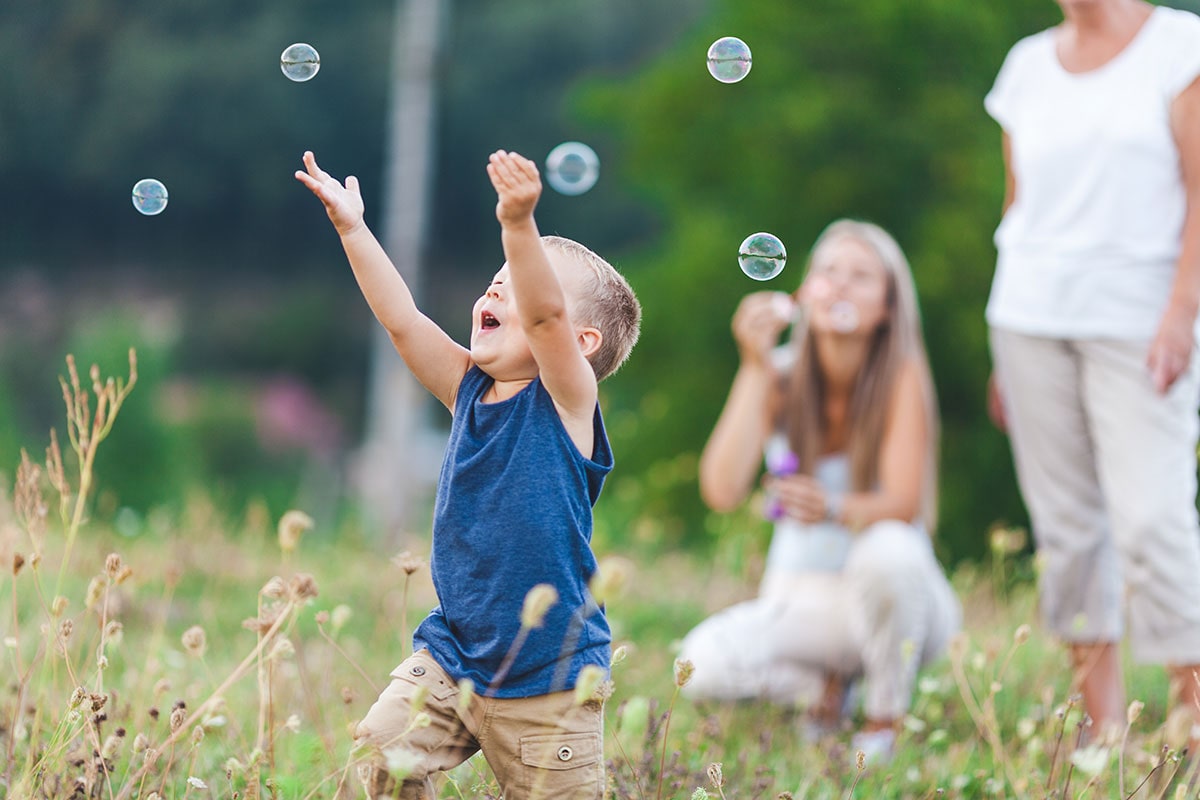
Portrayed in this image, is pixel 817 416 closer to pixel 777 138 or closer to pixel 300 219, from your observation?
pixel 777 138

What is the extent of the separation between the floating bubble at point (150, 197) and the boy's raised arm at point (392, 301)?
0.49 m

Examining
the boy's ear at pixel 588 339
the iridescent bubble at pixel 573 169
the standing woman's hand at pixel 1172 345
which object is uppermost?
the iridescent bubble at pixel 573 169

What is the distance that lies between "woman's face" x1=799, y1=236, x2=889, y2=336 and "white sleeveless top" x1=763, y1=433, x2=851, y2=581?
1.12 feet

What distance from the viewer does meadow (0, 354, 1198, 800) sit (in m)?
1.85

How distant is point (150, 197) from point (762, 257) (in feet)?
3.28

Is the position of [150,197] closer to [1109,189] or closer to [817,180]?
[1109,189]

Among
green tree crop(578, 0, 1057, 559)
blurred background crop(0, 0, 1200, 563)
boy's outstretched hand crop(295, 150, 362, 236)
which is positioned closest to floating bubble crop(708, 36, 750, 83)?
boy's outstretched hand crop(295, 150, 362, 236)

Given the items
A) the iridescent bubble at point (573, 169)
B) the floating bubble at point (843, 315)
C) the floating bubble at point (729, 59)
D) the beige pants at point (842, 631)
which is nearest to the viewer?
the floating bubble at point (729, 59)

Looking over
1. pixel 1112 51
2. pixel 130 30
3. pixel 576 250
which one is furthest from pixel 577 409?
pixel 130 30

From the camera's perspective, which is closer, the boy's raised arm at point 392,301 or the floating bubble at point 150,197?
the boy's raised arm at point 392,301

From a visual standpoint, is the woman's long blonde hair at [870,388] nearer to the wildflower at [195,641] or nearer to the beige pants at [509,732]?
the beige pants at [509,732]

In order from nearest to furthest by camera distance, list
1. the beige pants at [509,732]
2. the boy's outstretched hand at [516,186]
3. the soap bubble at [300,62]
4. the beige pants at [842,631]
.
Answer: the boy's outstretched hand at [516,186], the beige pants at [509,732], the soap bubble at [300,62], the beige pants at [842,631]

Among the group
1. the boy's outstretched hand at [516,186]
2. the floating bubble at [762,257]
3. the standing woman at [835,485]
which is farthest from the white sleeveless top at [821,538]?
the boy's outstretched hand at [516,186]

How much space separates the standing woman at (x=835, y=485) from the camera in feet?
10.5
